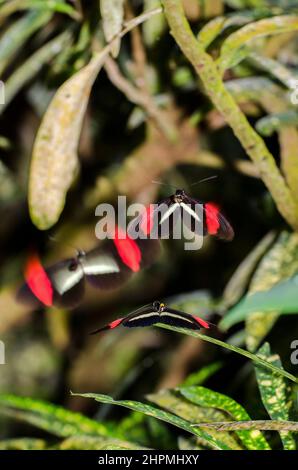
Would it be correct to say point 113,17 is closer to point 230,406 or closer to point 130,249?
point 130,249

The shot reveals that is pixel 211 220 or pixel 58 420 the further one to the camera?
pixel 58 420

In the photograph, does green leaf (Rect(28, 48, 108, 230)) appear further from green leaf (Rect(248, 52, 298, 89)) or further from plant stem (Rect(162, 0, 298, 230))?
green leaf (Rect(248, 52, 298, 89))

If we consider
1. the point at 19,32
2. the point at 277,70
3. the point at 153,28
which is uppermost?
the point at 19,32

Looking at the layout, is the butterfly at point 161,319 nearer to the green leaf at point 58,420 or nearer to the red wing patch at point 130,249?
the red wing patch at point 130,249

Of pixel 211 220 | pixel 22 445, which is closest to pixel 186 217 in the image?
pixel 211 220

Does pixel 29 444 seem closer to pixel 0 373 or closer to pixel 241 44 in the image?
pixel 241 44

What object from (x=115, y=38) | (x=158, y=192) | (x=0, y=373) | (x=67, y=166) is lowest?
(x=0, y=373)

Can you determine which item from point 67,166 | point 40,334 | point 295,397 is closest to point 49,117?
point 67,166

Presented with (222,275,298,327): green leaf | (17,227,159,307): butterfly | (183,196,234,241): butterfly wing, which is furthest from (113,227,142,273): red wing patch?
(222,275,298,327): green leaf
